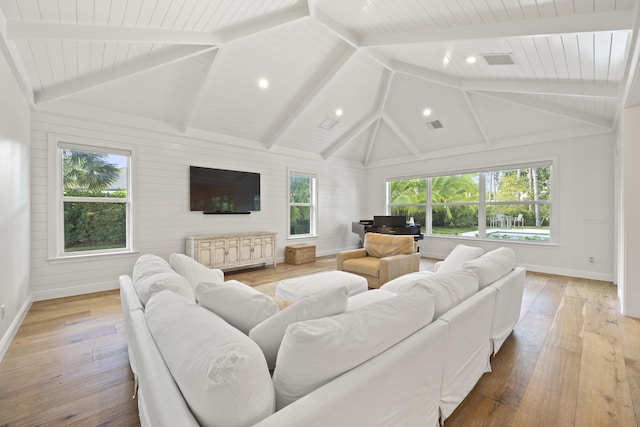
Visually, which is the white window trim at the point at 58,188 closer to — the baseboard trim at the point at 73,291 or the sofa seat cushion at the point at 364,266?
the baseboard trim at the point at 73,291

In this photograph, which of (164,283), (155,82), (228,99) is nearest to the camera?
(164,283)

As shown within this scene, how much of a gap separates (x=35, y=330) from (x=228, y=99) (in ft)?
12.7

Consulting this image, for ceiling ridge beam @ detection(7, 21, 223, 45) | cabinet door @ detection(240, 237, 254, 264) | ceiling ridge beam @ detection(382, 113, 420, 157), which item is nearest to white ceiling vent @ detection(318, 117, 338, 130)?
ceiling ridge beam @ detection(382, 113, 420, 157)

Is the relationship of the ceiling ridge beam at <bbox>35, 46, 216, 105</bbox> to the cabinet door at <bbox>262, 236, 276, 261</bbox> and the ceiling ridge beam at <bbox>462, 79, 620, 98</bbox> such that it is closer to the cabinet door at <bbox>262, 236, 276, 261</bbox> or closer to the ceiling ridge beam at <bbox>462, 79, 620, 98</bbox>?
the cabinet door at <bbox>262, 236, 276, 261</bbox>

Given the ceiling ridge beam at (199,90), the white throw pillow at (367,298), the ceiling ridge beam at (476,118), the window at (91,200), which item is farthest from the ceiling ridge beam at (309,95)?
the white throw pillow at (367,298)

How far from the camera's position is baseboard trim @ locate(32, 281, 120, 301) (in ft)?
12.1

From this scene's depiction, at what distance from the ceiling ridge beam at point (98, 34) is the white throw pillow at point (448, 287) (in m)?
3.52

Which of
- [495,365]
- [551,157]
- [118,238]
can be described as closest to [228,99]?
[118,238]

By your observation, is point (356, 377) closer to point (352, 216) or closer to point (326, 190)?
point (326, 190)

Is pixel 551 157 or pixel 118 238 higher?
pixel 551 157

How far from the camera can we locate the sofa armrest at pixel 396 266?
3748mm

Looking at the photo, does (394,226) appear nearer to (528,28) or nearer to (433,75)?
(433,75)

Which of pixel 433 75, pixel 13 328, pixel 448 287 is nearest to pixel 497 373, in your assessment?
pixel 448 287

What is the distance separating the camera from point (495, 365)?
2.22 meters
